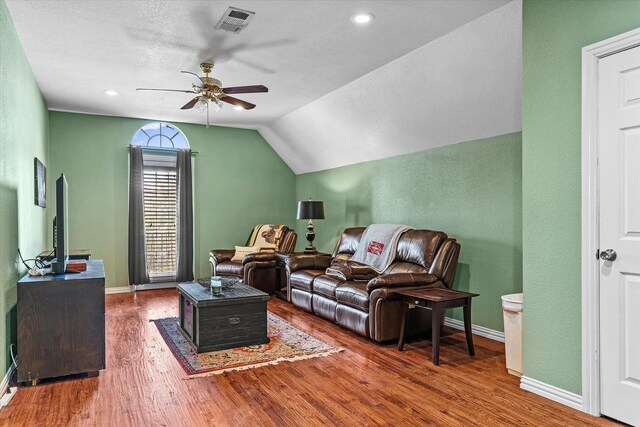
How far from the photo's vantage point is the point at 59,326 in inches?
123

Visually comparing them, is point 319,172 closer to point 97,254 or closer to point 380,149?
point 380,149

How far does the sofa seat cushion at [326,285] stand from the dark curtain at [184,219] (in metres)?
3.03

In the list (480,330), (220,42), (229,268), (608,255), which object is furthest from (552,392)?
(229,268)

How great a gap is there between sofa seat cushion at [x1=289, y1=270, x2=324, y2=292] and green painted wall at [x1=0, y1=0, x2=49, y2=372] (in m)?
2.74

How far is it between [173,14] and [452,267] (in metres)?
3.23

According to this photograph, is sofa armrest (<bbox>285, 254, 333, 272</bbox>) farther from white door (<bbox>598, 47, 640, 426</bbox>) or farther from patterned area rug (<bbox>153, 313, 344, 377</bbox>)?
white door (<bbox>598, 47, 640, 426</bbox>)

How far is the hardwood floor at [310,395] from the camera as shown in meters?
2.54

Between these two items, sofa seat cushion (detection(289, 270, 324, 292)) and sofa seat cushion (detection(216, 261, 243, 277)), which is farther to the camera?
sofa seat cushion (detection(216, 261, 243, 277))

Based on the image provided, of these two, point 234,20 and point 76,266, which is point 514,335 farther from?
point 76,266

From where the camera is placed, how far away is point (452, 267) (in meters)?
4.21

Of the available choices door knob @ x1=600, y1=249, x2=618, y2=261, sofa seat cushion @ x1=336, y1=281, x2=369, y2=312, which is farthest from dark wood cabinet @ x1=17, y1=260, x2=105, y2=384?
door knob @ x1=600, y1=249, x2=618, y2=261

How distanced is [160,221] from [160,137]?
4.52 ft

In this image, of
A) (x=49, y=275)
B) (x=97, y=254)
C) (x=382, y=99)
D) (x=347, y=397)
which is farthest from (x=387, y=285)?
(x=97, y=254)

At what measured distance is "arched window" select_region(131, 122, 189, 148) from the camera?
23.2 ft
